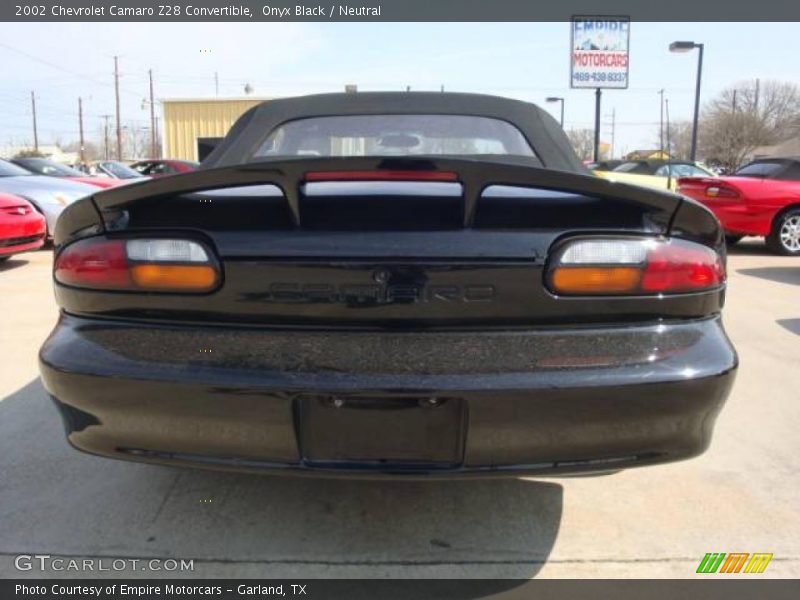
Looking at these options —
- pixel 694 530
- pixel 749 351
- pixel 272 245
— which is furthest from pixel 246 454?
pixel 749 351

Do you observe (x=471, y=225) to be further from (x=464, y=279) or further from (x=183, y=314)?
(x=183, y=314)

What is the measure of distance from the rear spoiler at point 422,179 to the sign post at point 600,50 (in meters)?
19.9

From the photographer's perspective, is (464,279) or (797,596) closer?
(464,279)

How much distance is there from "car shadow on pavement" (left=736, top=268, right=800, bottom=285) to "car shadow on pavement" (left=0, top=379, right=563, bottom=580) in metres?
5.47

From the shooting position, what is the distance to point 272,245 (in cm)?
166

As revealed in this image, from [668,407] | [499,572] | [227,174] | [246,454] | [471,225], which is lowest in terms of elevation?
[499,572]

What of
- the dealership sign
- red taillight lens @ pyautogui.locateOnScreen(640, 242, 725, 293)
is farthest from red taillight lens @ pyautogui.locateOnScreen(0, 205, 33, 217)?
the dealership sign

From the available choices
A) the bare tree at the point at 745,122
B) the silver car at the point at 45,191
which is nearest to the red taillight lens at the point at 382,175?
the silver car at the point at 45,191

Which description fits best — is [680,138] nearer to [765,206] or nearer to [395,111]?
[765,206]

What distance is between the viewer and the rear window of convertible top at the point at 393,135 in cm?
278

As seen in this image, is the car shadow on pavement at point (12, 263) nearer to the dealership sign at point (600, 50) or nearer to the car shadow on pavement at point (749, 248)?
the car shadow on pavement at point (749, 248)

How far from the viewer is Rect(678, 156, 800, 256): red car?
8250mm

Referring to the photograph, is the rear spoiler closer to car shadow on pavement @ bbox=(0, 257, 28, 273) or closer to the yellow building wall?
car shadow on pavement @ bbox=(0, 257, 28, 273)

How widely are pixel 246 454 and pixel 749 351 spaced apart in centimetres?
367
